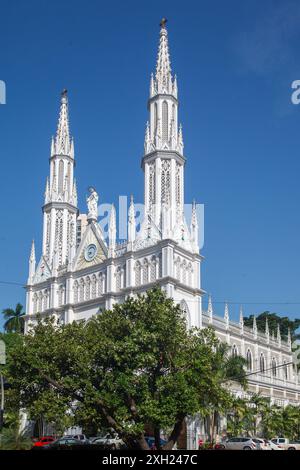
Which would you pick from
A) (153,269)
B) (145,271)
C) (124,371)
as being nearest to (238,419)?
(153,269)

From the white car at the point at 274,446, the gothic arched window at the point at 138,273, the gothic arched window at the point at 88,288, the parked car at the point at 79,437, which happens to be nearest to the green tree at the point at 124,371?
the parked car at the point at 79,437

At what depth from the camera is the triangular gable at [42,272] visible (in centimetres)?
6756

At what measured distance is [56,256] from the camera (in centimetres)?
6656

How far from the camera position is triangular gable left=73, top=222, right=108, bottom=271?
203 ft

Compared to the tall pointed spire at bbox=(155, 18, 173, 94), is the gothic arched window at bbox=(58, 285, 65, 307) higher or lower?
lower

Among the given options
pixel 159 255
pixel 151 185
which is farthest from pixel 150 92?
pixel 159 255

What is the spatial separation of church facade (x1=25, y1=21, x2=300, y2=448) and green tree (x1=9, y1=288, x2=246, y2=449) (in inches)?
541

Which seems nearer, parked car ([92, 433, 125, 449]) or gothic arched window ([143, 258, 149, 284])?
parked car ([92, 433, 125, 449])

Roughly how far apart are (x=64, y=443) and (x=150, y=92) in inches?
1431

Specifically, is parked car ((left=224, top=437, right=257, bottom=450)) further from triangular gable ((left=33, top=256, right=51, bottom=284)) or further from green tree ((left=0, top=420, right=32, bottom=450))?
triangular gable ((left=33, top=256, right=51, bottom=284))

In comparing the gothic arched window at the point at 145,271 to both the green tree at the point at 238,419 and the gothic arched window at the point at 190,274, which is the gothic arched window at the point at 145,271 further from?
the green tree at the point at 238,419

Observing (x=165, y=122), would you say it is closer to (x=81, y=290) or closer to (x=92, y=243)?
(x=92, y=243)

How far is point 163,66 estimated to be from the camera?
65.4 m

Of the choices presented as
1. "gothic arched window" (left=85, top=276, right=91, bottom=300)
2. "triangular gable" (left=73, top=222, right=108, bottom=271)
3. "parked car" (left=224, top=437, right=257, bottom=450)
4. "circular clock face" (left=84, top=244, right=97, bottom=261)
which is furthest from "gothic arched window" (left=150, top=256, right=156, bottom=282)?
"parked car" (left=224, top=437, right=257, bottom=450)
